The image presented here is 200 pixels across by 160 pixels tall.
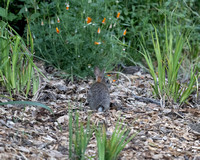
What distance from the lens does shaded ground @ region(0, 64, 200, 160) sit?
288 cm

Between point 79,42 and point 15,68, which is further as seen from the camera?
point 79,42

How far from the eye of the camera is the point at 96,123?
3537mm

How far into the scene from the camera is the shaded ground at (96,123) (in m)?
2.88

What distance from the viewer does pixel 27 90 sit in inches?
150

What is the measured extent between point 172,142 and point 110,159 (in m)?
0.98

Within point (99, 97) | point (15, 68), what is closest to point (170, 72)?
point (99, 97)

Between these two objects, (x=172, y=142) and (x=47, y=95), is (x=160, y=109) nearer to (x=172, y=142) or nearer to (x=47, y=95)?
(x=172, y=142)

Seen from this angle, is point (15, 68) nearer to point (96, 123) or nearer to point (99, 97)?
point (99, 97)

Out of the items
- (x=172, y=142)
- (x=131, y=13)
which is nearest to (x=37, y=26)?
(x=131, y=13)

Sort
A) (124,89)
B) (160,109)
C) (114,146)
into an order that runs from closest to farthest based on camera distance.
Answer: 1. (114,146)
2. (160,109)
3. (124,89)

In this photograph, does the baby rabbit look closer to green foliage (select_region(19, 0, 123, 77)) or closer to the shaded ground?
the shaded ground

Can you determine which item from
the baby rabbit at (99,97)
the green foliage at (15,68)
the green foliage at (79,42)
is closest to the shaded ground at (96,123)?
the baby rabbit at (99,97)

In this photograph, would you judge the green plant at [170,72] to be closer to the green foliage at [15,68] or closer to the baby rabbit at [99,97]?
the baby rabbit at [99,97]

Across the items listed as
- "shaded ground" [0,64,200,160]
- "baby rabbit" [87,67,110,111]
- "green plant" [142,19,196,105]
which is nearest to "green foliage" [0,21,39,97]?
"shaded ground" [0,64,200,160]
